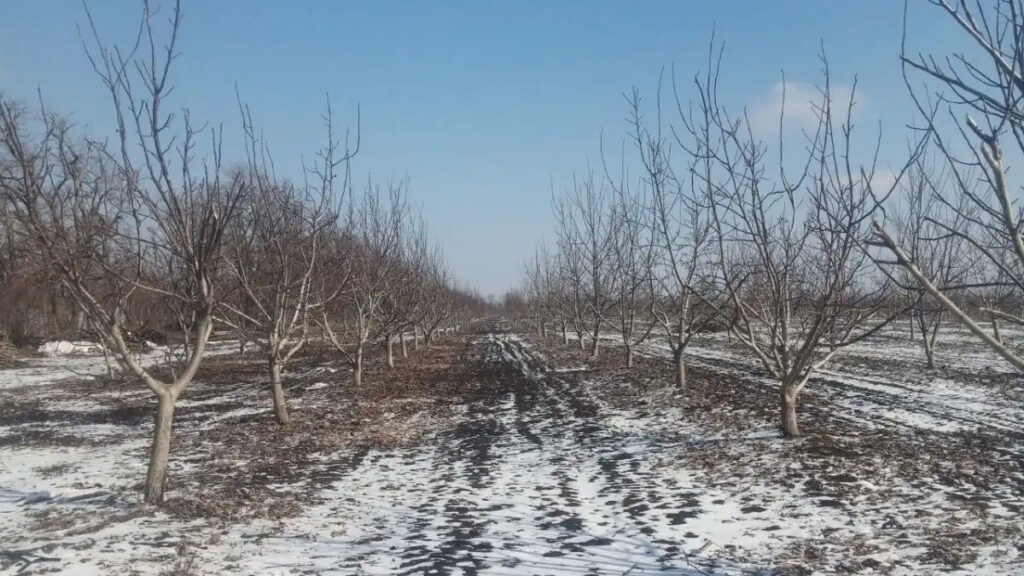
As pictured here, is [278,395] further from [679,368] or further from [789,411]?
[679,368]

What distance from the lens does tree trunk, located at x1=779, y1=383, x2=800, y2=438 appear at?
7776 millimetres

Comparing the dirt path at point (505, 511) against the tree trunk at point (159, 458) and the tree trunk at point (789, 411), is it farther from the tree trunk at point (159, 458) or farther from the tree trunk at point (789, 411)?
the tree trunk at point (789, 411)

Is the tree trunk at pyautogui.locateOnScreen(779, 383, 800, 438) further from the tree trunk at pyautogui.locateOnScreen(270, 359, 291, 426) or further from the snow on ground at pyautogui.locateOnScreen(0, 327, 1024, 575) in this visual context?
the tree trunk at pyautogui.locateOnScreen(270, 359, 291, 426)

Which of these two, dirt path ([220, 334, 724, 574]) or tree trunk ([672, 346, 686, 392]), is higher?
tree trunk ([672, 346, 686, 392])

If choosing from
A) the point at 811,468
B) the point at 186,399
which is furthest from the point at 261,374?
the point at 811,468

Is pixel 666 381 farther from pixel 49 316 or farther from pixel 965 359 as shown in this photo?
pixel 49 316

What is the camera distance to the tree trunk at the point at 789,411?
778cm

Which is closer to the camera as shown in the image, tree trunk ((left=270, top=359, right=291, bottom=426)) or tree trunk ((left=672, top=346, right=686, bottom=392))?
tree trunk ((left=270, top=359, right=291, bottom=426))

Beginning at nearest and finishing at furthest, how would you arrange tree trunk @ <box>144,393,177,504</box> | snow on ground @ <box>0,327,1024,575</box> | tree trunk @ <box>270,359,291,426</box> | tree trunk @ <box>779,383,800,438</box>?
snow on ground @ <box>0,327,1024,575</box>, tree trunk @ <box>144,393,177,504</box>, tree trunk @ <box>779,383,800,438</box>, tree trunk @ <box>270,359,291,426</box>

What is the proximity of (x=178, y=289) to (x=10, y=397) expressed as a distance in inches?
484

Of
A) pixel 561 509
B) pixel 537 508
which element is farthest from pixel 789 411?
pixel 537 508

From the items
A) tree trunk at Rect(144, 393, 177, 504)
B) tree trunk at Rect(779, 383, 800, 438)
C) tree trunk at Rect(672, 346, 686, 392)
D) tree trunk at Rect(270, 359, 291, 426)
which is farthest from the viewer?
tree trunk at Rect(672, 346, 686, 392)

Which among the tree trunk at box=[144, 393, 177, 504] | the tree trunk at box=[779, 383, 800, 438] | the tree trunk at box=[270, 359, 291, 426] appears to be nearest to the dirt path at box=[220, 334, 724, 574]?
the tree trunk at box=[144, 393, 177, 504]

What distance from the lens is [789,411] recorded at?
7.87 m
